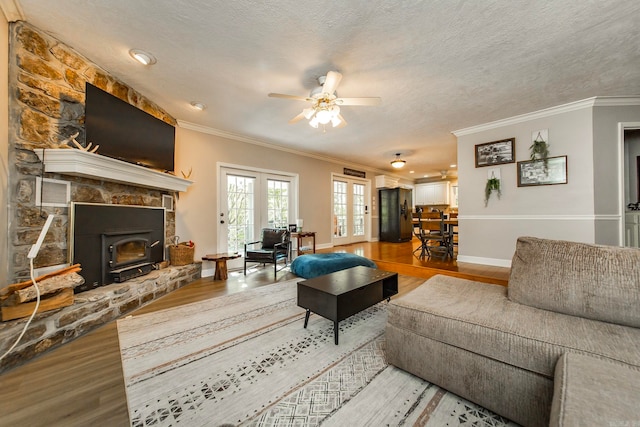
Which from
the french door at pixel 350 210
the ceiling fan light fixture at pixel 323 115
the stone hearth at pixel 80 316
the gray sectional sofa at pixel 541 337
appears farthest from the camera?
the french door at pixel 350 210

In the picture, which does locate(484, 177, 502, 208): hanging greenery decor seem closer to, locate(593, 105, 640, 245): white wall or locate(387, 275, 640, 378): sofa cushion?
locate(593, 105, 640, 245): white wall

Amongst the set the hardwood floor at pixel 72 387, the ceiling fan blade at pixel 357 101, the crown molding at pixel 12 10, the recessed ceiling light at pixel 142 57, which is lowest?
the hardwood floor at pixel 72 387

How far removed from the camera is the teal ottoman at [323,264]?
12.1ft

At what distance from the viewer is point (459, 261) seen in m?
4.41

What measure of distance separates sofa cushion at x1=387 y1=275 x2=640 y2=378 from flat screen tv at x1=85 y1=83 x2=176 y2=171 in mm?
3204

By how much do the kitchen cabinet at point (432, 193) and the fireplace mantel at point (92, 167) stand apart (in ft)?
30.1

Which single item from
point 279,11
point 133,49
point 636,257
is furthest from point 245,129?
point 636,257

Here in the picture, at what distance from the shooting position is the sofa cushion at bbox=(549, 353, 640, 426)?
0.70 metres

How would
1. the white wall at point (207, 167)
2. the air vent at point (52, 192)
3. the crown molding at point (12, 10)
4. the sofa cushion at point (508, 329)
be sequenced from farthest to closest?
the white wall at point (207, 167), the air vent at point (52, 192), the crown molding at point (12, 10), the sofa cushion at point (508, 329)

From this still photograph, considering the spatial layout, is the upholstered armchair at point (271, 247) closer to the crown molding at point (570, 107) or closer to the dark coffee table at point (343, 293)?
the dark coffee table at point (343, 293)

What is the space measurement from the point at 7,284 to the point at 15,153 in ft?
3.50

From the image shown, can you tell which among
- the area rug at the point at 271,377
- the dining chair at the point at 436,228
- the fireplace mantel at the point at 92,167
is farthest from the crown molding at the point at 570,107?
the fireplace mantel at the point at 92,167

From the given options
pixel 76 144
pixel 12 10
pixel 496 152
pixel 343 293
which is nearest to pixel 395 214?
pixel 496 152

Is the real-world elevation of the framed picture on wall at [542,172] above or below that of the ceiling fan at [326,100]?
below
